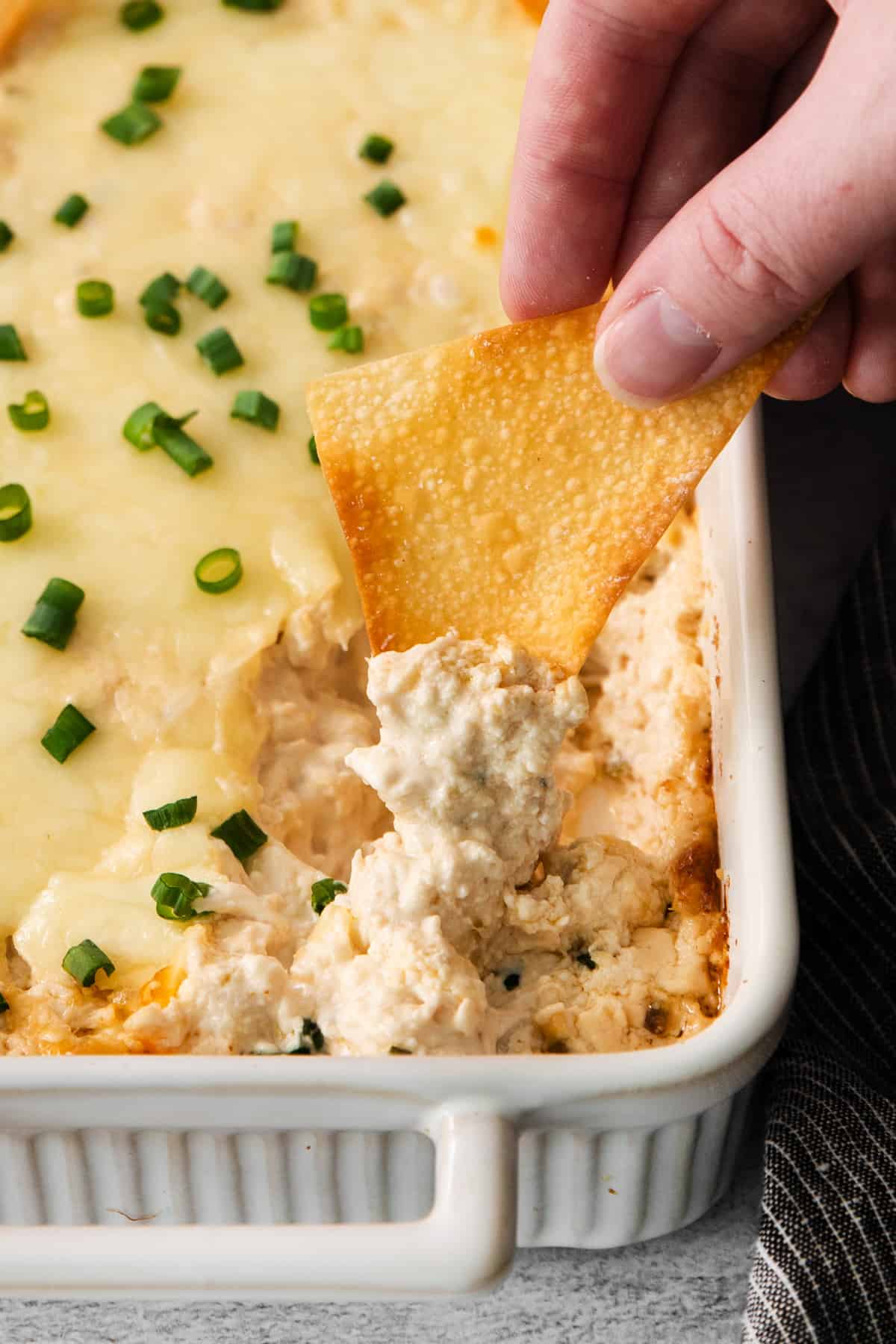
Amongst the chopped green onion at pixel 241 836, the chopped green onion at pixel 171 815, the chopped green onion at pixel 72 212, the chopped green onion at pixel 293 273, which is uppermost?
the chopped green onion at pixel 72 212

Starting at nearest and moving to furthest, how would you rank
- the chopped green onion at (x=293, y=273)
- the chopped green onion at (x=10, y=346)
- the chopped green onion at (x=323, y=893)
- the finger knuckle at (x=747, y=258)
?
the finger knuckle at (x=747, y=258), the chopped green onion at (x=323, y=893), the chopped green onion at (x=10, y=346), the chopped green onion at (x=293, y=273)

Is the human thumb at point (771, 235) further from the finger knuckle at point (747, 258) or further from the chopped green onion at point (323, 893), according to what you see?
the chopped green onion at point (323, 893)

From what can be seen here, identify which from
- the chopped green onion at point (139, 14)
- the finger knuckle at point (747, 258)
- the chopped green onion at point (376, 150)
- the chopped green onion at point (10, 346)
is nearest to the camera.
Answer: the finger knuckle at point (747, 258)

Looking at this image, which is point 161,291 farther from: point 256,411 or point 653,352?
point 653,352

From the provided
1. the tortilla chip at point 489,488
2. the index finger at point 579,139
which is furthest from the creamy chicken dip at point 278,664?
the index finger at point 579,139

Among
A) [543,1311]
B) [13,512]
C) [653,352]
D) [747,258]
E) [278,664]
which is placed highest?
[747,258]

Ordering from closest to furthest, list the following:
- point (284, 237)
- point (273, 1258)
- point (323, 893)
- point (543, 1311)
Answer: point (273, 1258) → point (323, 893) → point (543, 1311) → point (284, 237)

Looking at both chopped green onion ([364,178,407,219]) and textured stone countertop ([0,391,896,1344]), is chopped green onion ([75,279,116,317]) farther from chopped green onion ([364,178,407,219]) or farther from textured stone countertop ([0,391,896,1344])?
textured stone countertop ([0,391,896,1344])

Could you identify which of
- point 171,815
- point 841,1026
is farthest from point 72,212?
point 841,1026
